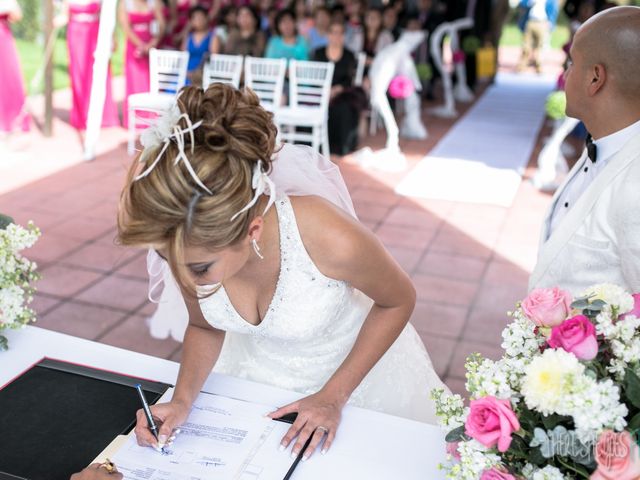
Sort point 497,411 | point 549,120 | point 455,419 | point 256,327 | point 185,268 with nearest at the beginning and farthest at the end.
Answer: point 497,411 → point 455,419 → point 185,268 → point 256,327 → point 549,120

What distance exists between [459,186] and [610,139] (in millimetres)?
4275

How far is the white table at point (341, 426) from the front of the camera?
1.42m

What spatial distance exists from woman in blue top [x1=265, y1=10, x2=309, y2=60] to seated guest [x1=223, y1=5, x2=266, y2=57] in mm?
164

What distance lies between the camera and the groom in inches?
74.4

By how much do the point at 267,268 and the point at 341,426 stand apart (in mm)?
484

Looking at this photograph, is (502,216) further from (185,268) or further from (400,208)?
(185,268)

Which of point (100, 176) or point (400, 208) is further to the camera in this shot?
point (100, 176)

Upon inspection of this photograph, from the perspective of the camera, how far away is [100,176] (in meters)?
6.39

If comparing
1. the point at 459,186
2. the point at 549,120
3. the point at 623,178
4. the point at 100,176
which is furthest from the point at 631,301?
the point at 549,120

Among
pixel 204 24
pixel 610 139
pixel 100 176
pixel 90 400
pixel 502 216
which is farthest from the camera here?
pixel 204 24

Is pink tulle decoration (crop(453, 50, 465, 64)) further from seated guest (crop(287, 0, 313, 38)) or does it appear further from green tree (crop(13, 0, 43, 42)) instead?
green tree (crop(13, 0, 43, 42))

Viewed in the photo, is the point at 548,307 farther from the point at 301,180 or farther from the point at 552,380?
the point at 301,180

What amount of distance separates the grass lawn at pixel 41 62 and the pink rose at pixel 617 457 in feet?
31.2

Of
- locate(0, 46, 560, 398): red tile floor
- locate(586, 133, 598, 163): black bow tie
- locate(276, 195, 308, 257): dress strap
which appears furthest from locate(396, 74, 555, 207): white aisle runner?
locate(276, 195, 308, 257): dress strap
